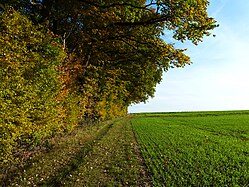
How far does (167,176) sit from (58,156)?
6373 mm

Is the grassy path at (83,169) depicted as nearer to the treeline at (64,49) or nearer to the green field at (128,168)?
the green field at (128,168)

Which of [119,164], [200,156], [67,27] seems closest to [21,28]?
[119,164]

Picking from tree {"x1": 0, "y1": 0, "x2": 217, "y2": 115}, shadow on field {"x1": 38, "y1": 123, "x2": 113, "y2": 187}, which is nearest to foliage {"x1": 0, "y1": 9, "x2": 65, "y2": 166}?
shadow on field {"x1": 38, "y1": 123, "x2": 113, "y2": 187}

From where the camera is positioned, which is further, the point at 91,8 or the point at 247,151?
the point at 91,8

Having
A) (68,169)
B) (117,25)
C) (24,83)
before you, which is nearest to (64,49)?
(117,25)

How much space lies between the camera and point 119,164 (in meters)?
13.2

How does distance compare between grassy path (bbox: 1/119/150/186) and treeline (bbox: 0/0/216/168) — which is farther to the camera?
treeline (bbox: 0/0/216/168)

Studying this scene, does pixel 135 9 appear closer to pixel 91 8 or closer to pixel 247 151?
pixel 91 8

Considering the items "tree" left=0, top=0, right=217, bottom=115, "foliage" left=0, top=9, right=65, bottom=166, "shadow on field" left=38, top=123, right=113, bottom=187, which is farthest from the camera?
"tree" left=0, top=0, right=217, bottom=115

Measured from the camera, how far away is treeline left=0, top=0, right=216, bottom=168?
11.4m

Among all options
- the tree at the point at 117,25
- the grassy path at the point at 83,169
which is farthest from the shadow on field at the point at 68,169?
the tree at the point at 117,25

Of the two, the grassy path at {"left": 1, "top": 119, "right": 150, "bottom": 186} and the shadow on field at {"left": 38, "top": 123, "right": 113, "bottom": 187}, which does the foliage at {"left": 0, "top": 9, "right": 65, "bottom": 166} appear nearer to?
the grassy path at {"left": 1, "top": 119, "right": 150, "bottom": 186}

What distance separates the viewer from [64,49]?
2156 cm

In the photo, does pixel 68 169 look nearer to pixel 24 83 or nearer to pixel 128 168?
pixel 128 168
